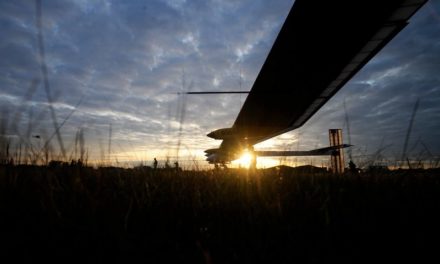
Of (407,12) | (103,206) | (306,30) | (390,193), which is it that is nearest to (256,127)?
(306,30)

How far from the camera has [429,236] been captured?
1182mm

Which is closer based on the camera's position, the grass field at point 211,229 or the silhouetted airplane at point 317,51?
the grass field at point 211,229

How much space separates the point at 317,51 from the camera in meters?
6.27

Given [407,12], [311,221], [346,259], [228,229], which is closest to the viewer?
[346,259]

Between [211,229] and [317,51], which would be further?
[317,51]

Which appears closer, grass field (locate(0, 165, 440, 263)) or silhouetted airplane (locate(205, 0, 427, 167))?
grass field (locate(0, 165, 440, 263))

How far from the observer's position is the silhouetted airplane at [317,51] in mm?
4684

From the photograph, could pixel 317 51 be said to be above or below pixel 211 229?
above

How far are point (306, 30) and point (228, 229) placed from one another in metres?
5.34

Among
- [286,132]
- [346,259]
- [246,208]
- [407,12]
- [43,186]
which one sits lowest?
[346,259]

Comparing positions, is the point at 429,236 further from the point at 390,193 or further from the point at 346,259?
the point at 390,193

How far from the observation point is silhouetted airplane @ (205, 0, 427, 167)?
4.68 metres

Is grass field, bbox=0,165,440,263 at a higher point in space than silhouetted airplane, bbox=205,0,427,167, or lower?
lower

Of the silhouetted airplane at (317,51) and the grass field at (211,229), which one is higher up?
the silhouetted airplane at (317,51)
